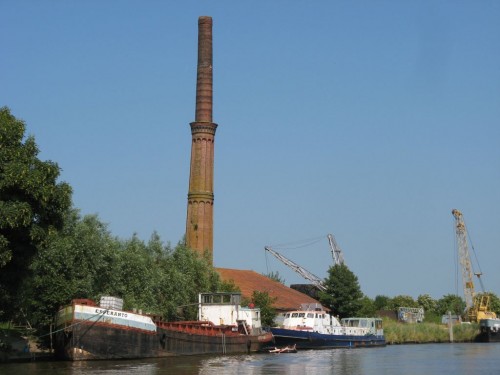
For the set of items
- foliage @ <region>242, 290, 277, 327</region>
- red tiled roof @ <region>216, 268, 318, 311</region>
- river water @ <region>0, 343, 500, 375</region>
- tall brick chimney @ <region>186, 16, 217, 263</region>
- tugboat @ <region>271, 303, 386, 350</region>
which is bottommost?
river water @ <region>0, 343, 500, 375</region>

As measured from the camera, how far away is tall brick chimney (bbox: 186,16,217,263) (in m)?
75.6

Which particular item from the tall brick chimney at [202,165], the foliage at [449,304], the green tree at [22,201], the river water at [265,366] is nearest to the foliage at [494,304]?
the foliage at [449,304]

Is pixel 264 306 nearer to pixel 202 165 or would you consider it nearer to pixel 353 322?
pixel 353 322

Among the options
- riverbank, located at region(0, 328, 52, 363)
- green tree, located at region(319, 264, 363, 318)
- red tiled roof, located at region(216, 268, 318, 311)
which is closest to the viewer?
riverbank, located at region(0, 328, 52, 363)

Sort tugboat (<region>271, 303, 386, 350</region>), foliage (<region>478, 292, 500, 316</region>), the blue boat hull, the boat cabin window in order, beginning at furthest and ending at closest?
foliage (<region>478, 292, 500, 316</region>) → the boat cabin window → tugboat (<region>271, 303, 386, 350</region>) → the blue boat hull

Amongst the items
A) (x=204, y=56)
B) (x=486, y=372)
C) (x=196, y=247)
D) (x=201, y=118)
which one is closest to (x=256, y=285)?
(x=196, y=247)

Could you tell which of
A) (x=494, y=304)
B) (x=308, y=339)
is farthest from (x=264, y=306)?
(x=494, y=304)

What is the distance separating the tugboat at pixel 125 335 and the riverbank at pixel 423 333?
34.1 meters

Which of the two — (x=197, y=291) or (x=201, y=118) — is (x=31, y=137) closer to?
(x=197, y=291)

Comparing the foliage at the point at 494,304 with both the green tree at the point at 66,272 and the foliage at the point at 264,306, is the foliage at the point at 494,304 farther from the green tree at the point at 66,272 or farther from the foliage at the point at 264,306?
the green tree at the point at 66,272

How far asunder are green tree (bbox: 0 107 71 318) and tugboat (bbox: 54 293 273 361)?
5.35m

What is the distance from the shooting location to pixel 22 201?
109 feet

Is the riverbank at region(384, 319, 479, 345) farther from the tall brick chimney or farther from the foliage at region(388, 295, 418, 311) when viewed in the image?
the foliage at region(388, 295, 418, 311)

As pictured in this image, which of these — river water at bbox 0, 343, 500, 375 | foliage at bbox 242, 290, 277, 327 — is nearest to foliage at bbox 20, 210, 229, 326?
river water at bbox 0, 343, 500, 375
